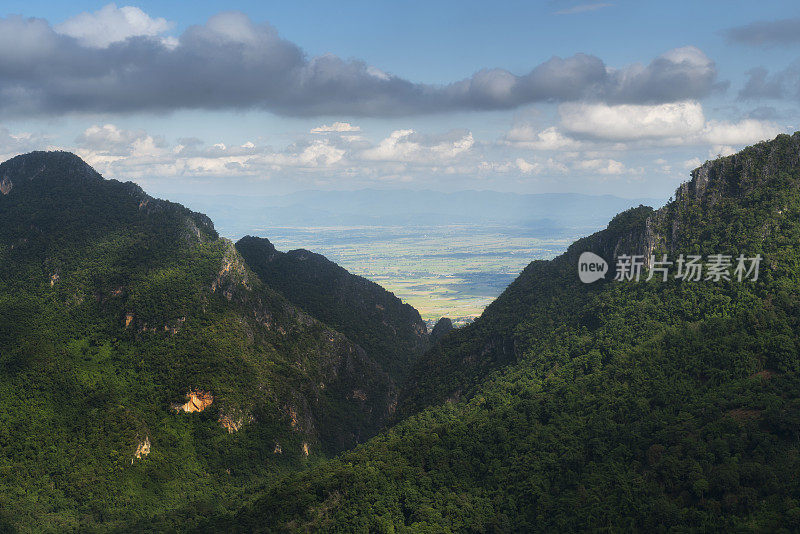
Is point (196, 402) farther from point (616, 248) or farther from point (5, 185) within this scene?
point (5, 185)

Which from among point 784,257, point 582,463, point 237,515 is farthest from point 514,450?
point 784,257

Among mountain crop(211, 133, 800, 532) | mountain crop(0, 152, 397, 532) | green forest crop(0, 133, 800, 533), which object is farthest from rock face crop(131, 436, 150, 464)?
mountain crop(211, 133, 800, 532)

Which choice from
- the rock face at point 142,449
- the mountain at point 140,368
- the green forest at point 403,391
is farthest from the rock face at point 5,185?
the rock face at point 142,449

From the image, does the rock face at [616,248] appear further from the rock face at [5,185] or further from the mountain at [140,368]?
the rock face at [5,185]

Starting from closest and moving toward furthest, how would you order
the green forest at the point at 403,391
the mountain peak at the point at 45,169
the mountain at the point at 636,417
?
the mountain at the point at 636,417, the green forest at the point at 403,391, the mountain peak at the point at 45,169

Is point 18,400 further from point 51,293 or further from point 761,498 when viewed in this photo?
A: point 761,498

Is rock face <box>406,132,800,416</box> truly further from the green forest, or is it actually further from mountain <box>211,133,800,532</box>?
the green forest

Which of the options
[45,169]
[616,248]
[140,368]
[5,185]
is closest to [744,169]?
[616,248]
